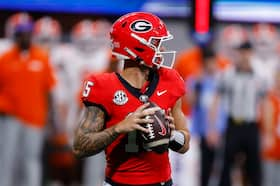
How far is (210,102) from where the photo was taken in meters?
8.10

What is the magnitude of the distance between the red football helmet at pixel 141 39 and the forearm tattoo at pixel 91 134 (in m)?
0.26

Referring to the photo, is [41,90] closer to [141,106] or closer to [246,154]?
[246,154]

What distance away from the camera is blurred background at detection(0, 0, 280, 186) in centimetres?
791

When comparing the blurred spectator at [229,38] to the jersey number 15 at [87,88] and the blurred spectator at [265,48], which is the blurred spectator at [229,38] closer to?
the blurred spectator at [265,48]

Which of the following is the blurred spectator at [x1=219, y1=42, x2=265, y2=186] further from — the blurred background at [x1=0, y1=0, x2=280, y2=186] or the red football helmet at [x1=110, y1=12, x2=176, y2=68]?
the red football helmet at [x1=110, y1=12, x2=176, y2=68]

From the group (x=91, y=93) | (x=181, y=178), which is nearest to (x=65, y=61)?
(x=181, y=178)

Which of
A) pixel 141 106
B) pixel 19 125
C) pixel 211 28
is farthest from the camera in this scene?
pixel 211 28

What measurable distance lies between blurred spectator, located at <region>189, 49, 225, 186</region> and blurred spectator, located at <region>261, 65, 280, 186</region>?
1.18 feet

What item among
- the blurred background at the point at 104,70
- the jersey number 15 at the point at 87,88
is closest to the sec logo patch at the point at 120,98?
the jersey number 15 at the point at 87,88

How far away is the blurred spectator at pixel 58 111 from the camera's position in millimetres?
8344

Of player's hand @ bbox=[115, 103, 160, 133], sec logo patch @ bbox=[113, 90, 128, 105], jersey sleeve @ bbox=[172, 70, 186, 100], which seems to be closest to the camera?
player's hand @ bbox=[115, 103, 160, 133]

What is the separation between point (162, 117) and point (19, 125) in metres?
4.11

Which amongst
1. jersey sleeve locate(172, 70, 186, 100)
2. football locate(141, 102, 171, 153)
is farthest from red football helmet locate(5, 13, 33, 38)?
football locate(141, 102, 171, 153)

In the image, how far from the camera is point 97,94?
3.98m
